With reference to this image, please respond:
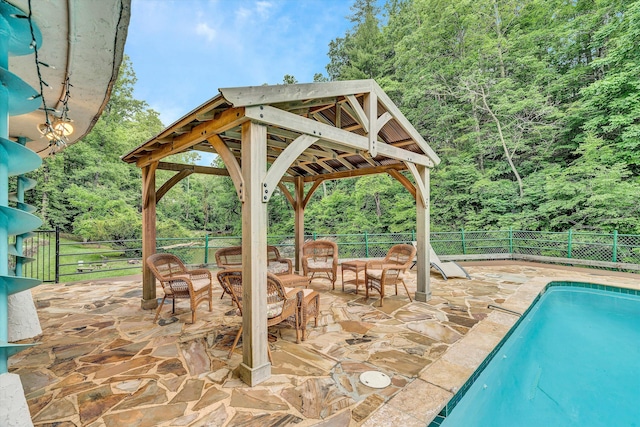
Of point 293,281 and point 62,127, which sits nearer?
point 62,127

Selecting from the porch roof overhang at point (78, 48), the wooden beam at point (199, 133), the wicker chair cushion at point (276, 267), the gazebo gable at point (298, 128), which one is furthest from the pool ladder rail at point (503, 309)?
the porch roof overhang at point (78, 48)

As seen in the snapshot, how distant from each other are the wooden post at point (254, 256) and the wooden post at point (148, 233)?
2651mm

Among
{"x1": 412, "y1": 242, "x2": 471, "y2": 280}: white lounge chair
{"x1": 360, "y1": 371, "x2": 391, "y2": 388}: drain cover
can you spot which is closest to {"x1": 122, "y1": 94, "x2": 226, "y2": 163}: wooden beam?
{"x1": 360, "y1": 371, "x2": 391, "y2": 388}: drain cover

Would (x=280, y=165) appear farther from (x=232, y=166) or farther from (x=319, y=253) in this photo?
(x=319, y=253)

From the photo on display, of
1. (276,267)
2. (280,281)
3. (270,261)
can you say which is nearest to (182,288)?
(280,281)

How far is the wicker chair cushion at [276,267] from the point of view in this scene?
5.13m

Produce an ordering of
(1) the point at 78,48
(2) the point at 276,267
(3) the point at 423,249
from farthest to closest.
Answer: (2) the point at 276,267
(3) the point at 423,249
(1) the point at 78,48

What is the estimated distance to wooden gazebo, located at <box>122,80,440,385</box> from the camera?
2447 millimetres

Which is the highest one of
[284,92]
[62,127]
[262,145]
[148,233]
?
[284,92]

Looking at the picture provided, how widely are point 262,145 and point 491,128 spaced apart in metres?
11.0

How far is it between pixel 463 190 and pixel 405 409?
33.6 ft

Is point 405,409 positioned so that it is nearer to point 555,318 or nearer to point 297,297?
point 297,297

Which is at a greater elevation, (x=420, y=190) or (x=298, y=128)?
(x=298, y=128)

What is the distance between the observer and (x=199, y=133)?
10.2 ft
